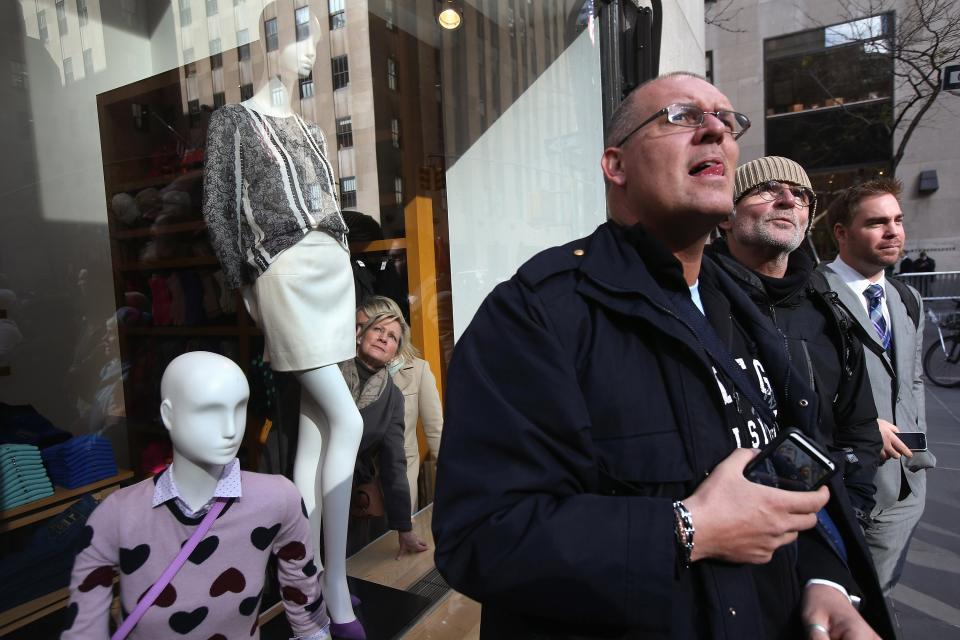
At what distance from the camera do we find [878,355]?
Answer: 2555mm

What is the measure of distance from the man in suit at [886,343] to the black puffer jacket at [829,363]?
1.27 ft

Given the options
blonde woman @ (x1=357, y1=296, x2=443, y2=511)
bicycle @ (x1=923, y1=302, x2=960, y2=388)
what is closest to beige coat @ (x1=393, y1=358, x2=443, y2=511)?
blonde woman @ (x1=357, y1=296, x2=443, y2=511)

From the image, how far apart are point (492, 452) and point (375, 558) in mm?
2357

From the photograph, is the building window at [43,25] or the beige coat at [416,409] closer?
→ the building window at [43,25]

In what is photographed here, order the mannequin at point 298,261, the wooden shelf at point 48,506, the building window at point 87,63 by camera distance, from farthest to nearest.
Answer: the building window at point 87,63 → the mannequin at point 298,261 → the wooden shelf at point 48,506

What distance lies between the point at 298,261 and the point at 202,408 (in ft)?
2.28

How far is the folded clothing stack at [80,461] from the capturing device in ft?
6.79

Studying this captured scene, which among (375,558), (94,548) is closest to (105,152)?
(94,548)

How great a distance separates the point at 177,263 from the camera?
2623 mm

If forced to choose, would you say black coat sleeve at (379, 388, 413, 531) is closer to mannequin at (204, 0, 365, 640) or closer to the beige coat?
the beige coat

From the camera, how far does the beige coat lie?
3449mm

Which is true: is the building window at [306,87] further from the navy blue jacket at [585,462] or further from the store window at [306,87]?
the navy blue jacket at [585,462]

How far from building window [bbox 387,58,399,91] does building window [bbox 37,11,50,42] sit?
1739 millimetres

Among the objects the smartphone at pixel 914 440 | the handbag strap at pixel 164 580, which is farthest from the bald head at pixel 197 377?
the smartphone at pixel 914 440
